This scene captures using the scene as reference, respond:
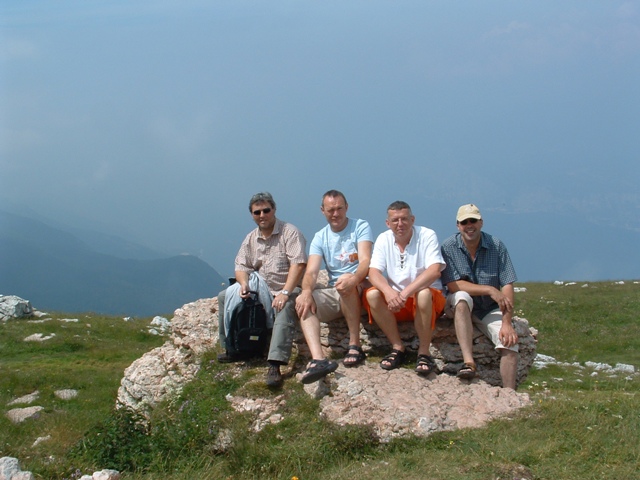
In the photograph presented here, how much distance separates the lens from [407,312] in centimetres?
934

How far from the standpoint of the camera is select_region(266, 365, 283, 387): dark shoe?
8.73 meters

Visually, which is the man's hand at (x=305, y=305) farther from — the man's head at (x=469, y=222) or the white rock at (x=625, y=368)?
the white rock at (x=625, y=368)

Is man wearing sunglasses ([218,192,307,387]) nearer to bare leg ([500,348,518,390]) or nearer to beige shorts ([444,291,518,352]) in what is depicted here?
beige shorts ([444,291,518,352])

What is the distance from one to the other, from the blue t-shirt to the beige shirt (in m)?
0.25

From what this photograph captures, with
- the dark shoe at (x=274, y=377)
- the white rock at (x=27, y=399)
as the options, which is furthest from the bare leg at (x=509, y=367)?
the white rock at (x=27, y=399)

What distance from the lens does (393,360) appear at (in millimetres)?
9102

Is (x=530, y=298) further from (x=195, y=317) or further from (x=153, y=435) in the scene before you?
(x=153, y=435)

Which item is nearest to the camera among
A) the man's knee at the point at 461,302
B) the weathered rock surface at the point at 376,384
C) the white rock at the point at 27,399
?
the weathered rock surface at the point at 376,384

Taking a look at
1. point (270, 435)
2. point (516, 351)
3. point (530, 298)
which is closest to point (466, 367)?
point (516, 351)

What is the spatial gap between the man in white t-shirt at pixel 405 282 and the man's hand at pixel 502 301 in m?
0.72

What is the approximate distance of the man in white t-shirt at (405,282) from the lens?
879 centimetres

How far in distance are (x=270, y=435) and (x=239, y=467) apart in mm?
632

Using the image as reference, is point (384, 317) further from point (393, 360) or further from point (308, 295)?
point (308, 295)

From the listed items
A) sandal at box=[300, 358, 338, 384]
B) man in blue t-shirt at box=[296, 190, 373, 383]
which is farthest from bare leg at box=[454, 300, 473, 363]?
sandal at box=[300, 358, 338, 384]
